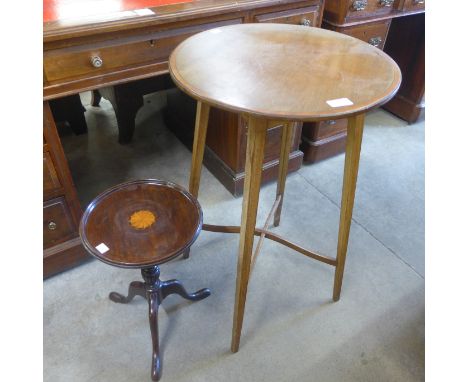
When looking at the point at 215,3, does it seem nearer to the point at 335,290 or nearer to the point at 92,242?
the point at 92,242

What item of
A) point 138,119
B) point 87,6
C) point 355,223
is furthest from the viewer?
point 138,119

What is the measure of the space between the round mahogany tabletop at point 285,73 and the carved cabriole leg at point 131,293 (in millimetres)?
772

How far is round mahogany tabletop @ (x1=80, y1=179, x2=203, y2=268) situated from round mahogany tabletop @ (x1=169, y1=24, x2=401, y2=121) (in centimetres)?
43

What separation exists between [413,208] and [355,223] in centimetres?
36

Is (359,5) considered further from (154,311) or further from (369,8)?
(154,311)

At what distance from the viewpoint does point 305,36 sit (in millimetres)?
1110

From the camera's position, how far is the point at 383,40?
1891 millimetres

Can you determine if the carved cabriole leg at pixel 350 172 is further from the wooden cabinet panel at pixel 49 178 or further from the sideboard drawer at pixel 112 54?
the wooden cabinet panel at pixel 49 178

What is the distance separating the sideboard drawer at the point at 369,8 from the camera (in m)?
1.65

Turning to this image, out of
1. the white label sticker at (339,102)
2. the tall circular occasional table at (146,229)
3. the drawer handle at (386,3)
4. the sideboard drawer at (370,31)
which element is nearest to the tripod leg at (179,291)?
the tall circular occasional table at (146,229)

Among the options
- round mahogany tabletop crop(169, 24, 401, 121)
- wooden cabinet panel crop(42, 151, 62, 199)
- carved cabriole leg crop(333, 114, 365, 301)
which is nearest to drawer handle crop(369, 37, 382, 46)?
round mahogany tabletop crop(169, 24, 401, 121)

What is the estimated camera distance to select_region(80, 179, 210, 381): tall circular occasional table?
1.01 meters

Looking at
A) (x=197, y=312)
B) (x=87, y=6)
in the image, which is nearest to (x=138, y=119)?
(x=87, y=6)

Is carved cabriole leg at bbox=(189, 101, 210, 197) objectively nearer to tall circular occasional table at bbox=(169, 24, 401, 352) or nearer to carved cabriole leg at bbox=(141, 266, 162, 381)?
tall circular occasional table at bbox=(169, 24, 401, 352)
